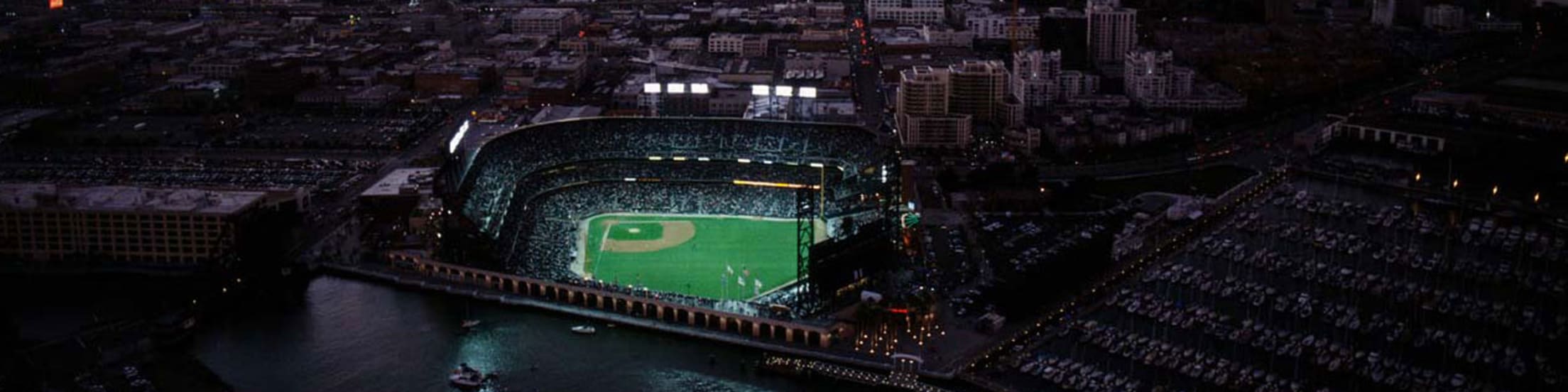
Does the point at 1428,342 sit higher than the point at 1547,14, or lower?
→ lower

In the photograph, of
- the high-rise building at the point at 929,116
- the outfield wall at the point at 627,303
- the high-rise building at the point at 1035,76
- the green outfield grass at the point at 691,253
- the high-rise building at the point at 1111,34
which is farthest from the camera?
the high-rise building at the point at 1111,34

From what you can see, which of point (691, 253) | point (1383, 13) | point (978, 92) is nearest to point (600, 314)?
point (691, 253)

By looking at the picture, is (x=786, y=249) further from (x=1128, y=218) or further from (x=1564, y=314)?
(x=1564, y=314)

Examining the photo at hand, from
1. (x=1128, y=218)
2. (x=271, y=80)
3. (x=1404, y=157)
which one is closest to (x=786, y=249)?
(x=1128, y=218)

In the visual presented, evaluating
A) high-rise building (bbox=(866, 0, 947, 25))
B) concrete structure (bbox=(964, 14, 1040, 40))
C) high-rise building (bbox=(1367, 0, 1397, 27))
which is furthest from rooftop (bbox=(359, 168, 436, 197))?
high-rise building (bbox=(1367, 0, 1397, 27))

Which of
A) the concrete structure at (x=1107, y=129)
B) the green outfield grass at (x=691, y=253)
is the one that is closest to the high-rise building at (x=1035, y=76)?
the concrete structure at (x=1107, y=129)

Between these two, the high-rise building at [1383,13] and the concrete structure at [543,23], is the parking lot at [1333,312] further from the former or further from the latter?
the concrete structure at [543,23]
